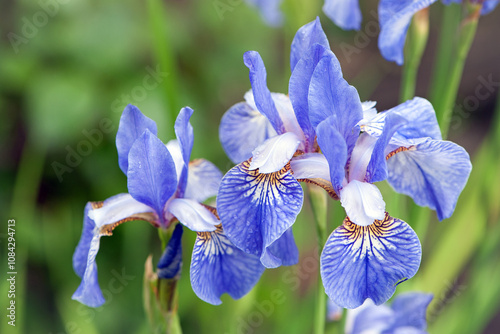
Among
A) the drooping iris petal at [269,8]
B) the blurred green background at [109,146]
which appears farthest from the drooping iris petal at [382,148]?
the drooping iris petal at [269,8]

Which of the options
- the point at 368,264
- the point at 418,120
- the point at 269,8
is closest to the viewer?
the point at 368,264

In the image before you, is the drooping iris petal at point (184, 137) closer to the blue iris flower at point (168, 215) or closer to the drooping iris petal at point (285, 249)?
the blue iris flower at point (168, 215)

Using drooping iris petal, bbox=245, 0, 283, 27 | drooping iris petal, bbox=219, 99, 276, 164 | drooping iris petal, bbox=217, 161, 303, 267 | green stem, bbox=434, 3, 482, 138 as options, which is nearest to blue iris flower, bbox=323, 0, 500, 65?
green stem, bbox=434, 3, 482, 138

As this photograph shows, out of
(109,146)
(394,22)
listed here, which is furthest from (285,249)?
(109,146)

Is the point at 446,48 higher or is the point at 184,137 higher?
the point at 184,137

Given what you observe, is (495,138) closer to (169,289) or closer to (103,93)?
(169,289)

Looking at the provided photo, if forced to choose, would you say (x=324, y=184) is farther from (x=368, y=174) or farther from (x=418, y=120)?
(x=418, y=120)
